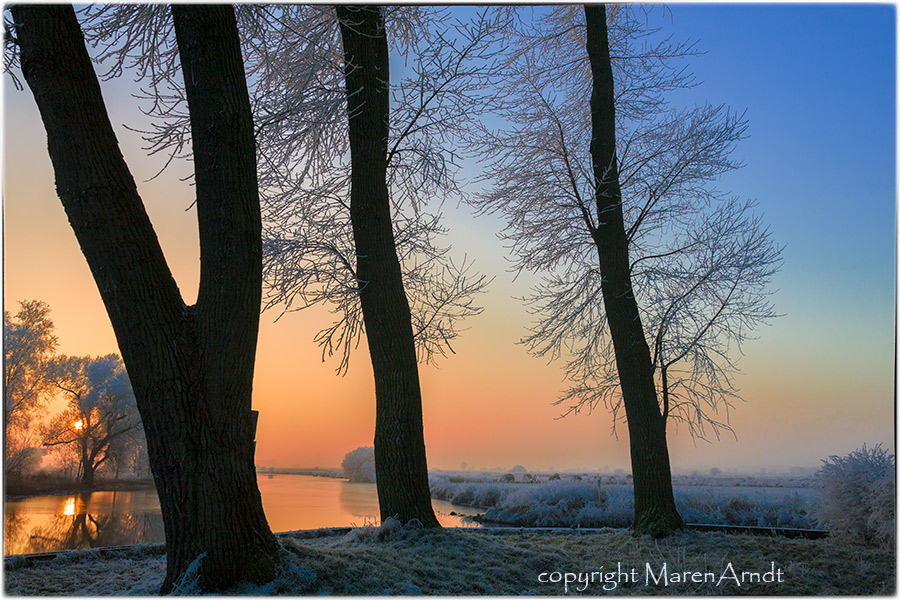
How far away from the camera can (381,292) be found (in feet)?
14.3

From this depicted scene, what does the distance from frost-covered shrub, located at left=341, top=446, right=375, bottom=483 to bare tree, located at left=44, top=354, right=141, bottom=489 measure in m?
2.61

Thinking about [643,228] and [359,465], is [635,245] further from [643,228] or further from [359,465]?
[359,465]

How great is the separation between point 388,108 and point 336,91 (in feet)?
1.53

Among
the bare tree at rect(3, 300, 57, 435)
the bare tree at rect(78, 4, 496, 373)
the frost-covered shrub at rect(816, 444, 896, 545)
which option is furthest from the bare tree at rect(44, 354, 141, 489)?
the frost-covered shrub at rect(816, 444, 896, 545)

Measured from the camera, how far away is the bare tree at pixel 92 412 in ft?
22.3

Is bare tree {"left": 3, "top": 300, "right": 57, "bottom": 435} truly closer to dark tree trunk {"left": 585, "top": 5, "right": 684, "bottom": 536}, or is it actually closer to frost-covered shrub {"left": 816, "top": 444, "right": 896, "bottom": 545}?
dark tree trunk {"left": 585, "top": 5, "right": 684, "bottom": 536}

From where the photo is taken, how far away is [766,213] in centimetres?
539

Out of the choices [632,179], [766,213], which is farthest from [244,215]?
[766,213]

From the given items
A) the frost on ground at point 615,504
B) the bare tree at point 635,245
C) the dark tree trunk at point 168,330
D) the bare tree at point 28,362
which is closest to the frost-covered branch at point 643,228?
the bare tree at point 635,245

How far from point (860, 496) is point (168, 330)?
4.77 metres

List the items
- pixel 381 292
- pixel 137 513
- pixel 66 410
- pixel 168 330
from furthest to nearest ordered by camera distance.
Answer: pixel 66 410 < pixel 137 513 < pixel 381 292 < pixel 168 330

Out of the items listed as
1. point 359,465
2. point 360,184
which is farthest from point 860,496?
point 359,465

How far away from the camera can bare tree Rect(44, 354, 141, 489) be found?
6.80 m

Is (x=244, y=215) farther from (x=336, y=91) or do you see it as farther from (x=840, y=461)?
(x=840, y=461)
